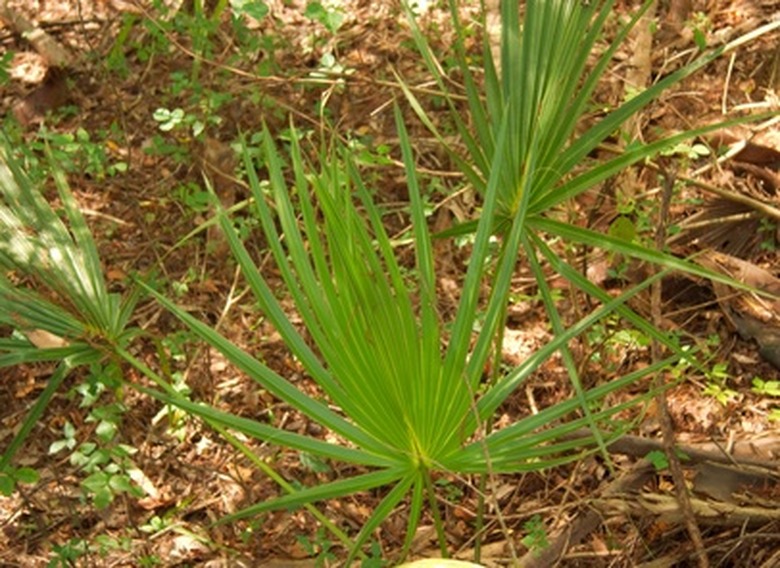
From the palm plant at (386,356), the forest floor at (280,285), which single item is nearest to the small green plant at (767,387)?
the forest floor at (280,285)

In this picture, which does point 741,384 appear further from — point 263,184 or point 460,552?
point 263,184

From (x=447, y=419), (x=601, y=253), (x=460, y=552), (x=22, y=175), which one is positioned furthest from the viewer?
(x=601, y=253)

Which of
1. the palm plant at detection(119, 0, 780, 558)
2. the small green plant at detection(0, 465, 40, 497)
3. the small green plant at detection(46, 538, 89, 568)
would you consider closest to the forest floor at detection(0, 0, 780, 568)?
the small green plant at detection(46, 538, 89, 568)

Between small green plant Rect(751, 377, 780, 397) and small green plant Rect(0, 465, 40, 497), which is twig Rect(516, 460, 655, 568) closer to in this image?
small green plant Rect(751, 377, 780, 397)

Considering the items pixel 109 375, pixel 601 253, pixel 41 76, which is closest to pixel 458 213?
pixel 601 253

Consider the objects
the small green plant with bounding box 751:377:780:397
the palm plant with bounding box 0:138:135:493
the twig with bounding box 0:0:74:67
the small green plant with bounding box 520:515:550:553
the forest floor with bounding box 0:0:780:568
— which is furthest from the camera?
the twig with bounding box 0:0:74:67

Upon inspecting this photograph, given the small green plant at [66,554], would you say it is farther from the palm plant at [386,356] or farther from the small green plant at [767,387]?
the small green plant at [767,387]

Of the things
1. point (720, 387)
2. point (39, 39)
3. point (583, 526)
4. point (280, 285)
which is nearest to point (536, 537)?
point (583, 526)

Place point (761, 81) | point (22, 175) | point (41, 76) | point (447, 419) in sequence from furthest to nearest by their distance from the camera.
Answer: point (41, 76)
point (761, 81)
point (22, 175)
point (447, 419)
